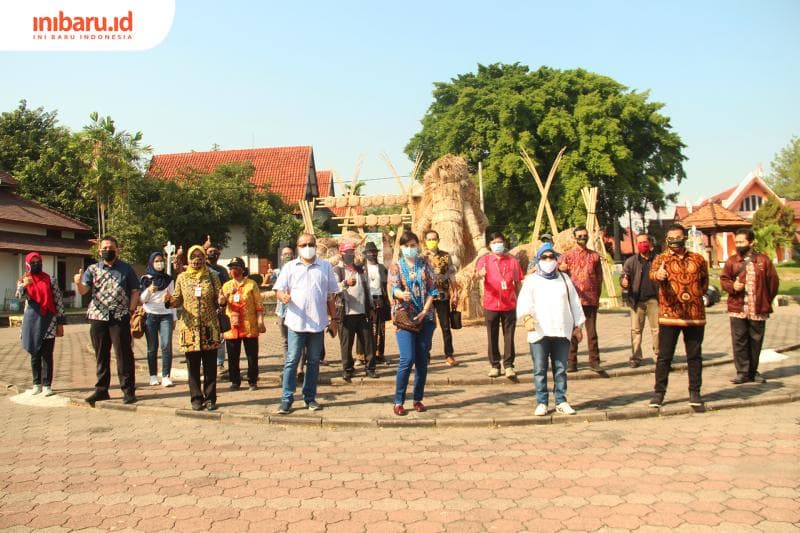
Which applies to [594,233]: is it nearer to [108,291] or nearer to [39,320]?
[108,291]

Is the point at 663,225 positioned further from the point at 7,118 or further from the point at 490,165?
the point at 7,118

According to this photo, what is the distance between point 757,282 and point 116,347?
8.00 m

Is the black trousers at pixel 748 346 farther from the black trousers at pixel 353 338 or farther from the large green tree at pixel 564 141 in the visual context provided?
the large green tree at pixel 564 141

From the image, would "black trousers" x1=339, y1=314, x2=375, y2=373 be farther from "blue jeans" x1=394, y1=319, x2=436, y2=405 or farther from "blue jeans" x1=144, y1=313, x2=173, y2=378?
"blue jeans" x1=144, y1=313, x2=173, y2=378

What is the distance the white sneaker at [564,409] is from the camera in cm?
672

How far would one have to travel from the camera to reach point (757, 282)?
853cm

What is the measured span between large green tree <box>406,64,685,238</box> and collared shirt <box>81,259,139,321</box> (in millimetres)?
27267

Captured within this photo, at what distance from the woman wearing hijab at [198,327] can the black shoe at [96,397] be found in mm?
1326

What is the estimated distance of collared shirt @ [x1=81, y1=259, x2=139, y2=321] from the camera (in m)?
7.84

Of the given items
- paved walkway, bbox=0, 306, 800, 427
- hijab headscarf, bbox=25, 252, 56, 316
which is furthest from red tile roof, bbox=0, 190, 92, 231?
hijab headscarf, bbox=25, 252, 56, 316

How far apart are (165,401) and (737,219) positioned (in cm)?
4153

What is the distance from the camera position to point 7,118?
41.6 m

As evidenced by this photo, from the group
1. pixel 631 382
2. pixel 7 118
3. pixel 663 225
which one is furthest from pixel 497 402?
pixel 7 118

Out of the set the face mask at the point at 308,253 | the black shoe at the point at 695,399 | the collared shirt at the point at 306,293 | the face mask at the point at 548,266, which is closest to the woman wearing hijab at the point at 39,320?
the collared shirt at the point at 306,293
